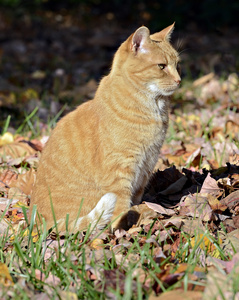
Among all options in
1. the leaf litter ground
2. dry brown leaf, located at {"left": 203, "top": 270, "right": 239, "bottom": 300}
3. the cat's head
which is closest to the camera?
dry brown leaf, located at {"left": 203, "top": 270, "right": 239, "bottom": 300}

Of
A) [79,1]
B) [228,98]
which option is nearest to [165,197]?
[228,98]

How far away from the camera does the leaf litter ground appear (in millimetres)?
1967

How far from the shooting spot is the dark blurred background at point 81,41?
6.04 meters

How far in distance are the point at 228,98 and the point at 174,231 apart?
2739mm

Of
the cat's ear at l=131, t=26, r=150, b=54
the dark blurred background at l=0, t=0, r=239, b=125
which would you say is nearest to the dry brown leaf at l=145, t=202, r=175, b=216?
the cat's ear at l=131, t=26, r=150, b=54

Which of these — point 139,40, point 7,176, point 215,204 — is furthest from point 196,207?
point 7,176

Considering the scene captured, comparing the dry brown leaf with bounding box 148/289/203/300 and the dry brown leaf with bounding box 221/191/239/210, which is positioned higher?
the dry brown leaf with bounding box 148/289/203/300

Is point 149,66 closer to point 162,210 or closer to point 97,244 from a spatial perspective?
point 162,210

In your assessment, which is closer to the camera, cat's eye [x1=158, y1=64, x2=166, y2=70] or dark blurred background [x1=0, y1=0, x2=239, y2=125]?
cat's eye [x1=158, y1=64, x2=166, y2=70]

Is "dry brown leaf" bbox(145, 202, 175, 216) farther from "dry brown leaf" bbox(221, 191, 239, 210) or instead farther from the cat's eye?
the cat's eye

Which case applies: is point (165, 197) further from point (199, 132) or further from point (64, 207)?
point (199, 132)

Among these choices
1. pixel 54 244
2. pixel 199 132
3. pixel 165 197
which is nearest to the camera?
pixel 54 244

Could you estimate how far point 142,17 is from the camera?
9141 millimetres

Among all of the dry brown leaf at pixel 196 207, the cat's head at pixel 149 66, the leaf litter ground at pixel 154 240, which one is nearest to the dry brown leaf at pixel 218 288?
the leaf litter ground at pixel 154 240
